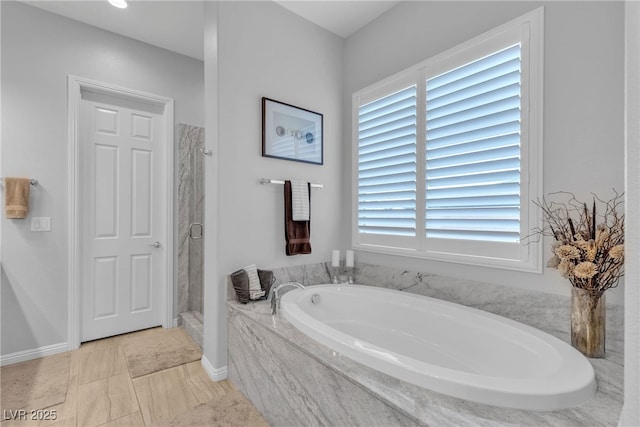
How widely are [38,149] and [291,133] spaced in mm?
2041

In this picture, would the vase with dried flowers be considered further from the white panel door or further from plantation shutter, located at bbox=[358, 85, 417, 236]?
the white panel door

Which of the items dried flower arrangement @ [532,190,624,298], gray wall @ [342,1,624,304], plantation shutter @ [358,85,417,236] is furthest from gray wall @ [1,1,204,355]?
dried flower arrangement @ [532,190,624,298]

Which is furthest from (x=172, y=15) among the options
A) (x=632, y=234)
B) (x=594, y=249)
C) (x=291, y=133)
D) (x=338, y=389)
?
(x=594, y=249)

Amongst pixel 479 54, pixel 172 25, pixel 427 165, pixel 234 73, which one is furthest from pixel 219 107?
pixel 479 54

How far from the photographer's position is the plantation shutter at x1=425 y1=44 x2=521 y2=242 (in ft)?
5.62

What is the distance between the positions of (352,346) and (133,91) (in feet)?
9.94

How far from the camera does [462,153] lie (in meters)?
Result: 1.92

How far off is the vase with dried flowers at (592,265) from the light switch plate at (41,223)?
3492mm

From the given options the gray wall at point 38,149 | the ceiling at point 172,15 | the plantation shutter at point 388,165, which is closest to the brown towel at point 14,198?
the gray wall at point 38,149

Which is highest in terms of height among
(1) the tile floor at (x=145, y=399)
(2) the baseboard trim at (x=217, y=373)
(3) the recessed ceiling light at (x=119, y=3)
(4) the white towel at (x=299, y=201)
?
(3) the recessed ceiling light at (x=119, y=3)

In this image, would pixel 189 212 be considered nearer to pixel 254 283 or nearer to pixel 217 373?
pixel 254 283

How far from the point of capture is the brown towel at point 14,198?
2.20 metres

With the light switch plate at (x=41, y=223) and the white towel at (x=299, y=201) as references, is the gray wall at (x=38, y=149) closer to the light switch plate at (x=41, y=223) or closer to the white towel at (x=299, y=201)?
the light switch plate at (x=41, y=223)

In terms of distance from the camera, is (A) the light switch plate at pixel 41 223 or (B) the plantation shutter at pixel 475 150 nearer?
(B) the plantation shutter at pixel 475 150
